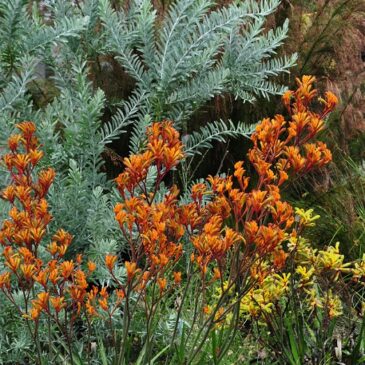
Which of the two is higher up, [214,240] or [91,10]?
[91,10]

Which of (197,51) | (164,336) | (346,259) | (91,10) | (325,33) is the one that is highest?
(325,33)

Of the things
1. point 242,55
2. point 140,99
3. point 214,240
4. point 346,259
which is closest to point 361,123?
point 346,259

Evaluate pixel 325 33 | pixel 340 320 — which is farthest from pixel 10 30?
pixel 325 33

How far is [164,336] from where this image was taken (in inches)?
127

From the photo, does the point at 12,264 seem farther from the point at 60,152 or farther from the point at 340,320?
the point at 340,320

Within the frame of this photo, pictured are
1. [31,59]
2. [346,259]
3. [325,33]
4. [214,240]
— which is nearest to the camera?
[214,240]

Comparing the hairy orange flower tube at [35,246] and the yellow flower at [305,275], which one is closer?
the hairy orange flower tube at [35,246]

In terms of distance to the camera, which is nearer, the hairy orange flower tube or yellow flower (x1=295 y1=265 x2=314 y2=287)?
the hairy orange flower tube

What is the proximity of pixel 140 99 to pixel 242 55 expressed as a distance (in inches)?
21.1

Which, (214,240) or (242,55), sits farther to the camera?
(242,55)

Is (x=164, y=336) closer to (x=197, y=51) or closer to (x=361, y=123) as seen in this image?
(x=197, y=51)

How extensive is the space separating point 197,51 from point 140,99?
345mm

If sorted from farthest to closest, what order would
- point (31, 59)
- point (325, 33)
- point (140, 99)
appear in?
point (325, 33) < point (140, 99) < point (31, 59)

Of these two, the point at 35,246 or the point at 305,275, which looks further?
the point at 305,275
